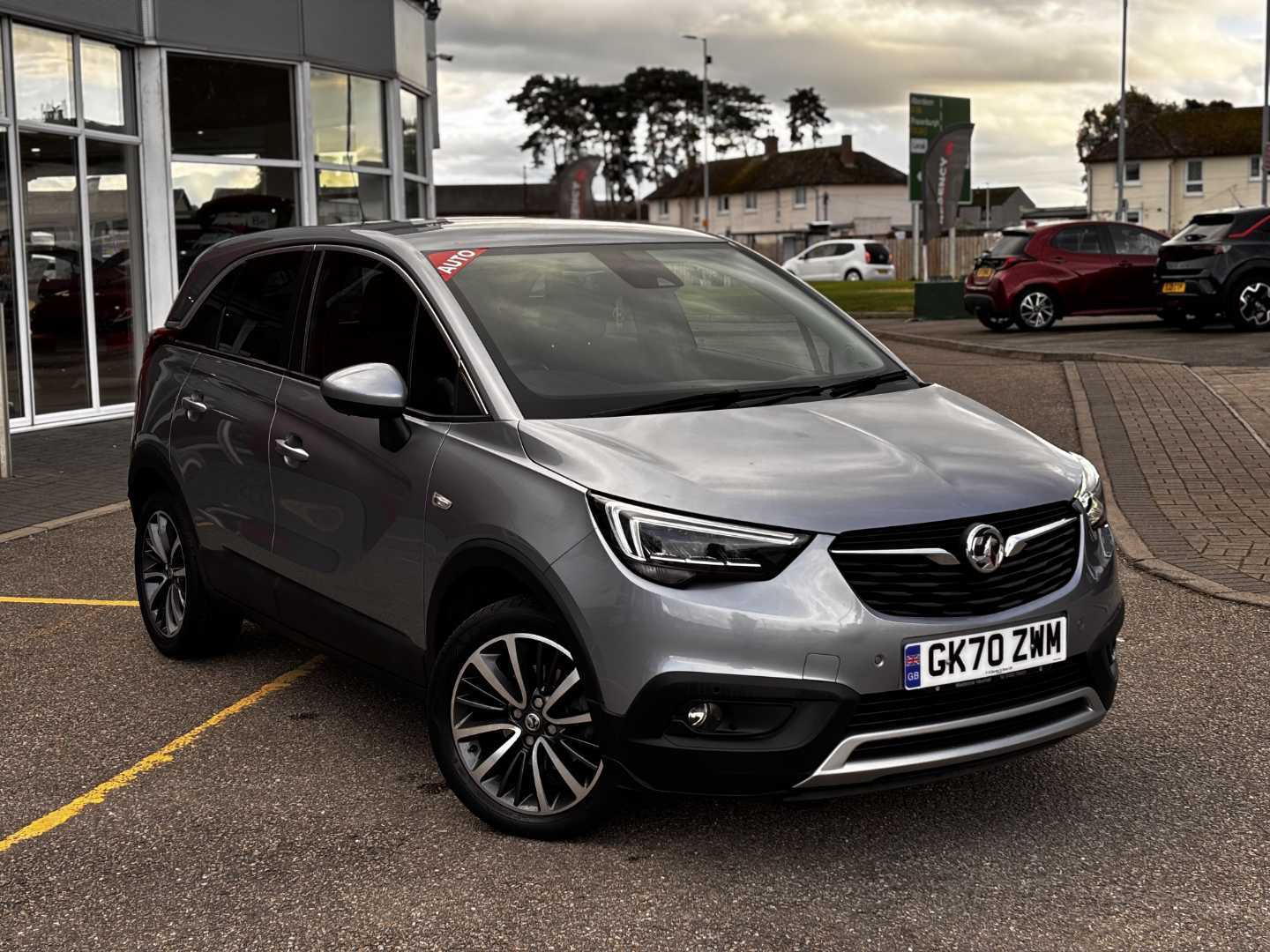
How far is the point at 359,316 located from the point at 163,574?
1801 mm

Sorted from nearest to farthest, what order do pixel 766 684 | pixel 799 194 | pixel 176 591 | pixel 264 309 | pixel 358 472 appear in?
pixel 766 684, pixel 358 472, pixel 264 309, pixel 176 591, pixel 799 194

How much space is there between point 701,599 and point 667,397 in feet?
3.00

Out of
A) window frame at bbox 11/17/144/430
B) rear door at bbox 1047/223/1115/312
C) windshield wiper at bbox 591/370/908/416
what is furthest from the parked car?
windshield wiper at bbox 591/370/908/416

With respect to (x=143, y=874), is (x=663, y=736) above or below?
above

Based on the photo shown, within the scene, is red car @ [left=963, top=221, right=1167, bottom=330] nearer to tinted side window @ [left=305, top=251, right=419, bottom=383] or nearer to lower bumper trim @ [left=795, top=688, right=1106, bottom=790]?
tinted side window @ [left=305, top=251, right=419, bottom=383]

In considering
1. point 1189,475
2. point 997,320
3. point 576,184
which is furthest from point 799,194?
point 1189,475

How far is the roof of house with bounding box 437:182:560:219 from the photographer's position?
386 ft

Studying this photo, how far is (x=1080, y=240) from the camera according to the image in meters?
22.9

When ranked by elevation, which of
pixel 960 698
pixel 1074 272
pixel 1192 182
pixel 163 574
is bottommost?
pixel 163 574

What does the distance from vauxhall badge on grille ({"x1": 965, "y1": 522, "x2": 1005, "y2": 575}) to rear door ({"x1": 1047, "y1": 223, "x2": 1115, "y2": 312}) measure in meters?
20.2

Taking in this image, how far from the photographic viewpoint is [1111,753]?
480 cm

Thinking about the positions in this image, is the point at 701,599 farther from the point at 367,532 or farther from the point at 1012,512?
the point at 367,532

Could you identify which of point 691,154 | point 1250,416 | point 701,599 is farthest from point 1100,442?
point 691,154

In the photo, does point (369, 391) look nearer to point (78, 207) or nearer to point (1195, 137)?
point (78, 207)
